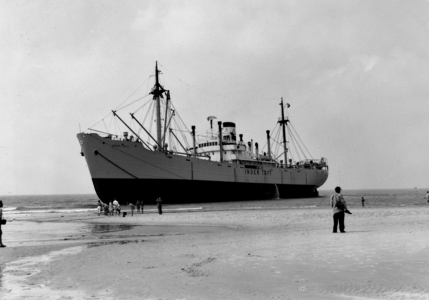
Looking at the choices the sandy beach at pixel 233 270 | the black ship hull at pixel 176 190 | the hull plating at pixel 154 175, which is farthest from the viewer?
the black ship hull at pixel 176 190

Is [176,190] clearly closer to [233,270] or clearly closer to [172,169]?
[172,169]

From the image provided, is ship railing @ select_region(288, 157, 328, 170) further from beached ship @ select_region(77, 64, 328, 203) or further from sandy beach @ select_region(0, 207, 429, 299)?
sandy beach @ select_region(0, 207, 429, 299)

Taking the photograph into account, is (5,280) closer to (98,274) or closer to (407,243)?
(98,274)

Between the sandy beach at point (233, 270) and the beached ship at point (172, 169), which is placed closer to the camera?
the sandy beach at point (233, 270)

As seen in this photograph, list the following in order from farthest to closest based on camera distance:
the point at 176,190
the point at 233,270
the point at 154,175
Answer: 1. the point at 176,190
2. the point at 154,175
3. the point at 233,270

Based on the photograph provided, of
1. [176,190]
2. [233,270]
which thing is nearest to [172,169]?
[176,190]

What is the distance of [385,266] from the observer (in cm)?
709

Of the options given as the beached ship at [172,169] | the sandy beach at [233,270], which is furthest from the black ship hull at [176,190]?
the sandy beach at [233,270]

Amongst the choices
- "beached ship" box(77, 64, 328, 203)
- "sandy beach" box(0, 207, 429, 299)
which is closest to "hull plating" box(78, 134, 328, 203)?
"beached ship" box(77, 64, 328, 203)

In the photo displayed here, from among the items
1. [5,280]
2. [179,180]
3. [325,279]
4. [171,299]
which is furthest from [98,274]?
[179,180]

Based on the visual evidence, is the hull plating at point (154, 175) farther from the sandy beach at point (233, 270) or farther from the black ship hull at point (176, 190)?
the sandy beach at point (233, 270)

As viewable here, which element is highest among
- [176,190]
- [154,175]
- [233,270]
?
[154,175]

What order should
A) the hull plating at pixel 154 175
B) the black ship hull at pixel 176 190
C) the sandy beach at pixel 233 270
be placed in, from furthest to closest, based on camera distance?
the black ship hull at pixel 176 190 → the hull plating at pixel 154 175 → the sandy beach at pixel 233 270

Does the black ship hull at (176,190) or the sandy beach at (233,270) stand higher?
the black ship hull at (176,190)
